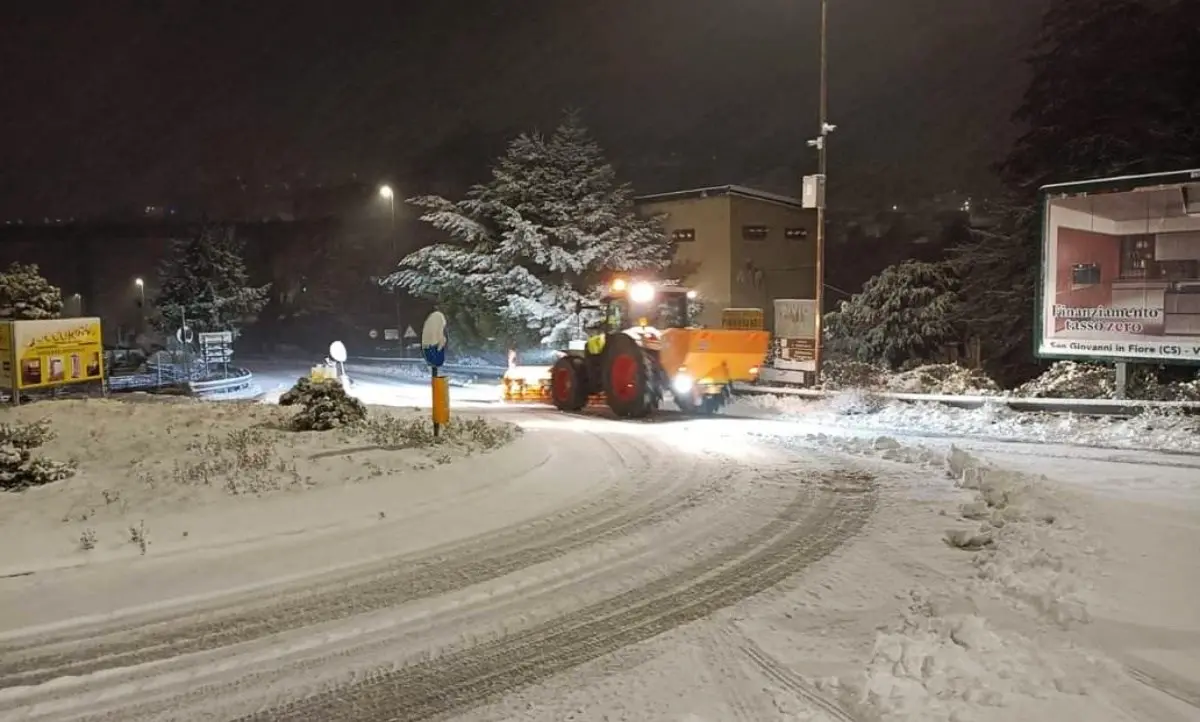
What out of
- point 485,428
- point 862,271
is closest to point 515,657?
point 485,428

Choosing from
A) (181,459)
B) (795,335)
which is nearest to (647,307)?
(795,335)

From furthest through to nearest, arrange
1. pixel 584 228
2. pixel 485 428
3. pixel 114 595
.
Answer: pixel 584 228 → pixel 485 428 → pixel 114 595

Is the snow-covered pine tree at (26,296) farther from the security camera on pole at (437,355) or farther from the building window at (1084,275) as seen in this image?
the building window at (1084,275)

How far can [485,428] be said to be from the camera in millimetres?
12578

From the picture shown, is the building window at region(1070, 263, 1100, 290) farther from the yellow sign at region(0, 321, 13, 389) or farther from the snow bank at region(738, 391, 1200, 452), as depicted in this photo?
the yellow sign at region(0, 321, 13, 389)

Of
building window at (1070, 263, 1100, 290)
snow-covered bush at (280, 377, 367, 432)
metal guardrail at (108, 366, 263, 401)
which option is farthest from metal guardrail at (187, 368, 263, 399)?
building window at (1070, 263, 1100, 290)

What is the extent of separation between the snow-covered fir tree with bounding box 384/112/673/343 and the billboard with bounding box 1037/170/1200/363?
1755 cm

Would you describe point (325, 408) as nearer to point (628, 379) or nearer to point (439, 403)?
point (439, 403)

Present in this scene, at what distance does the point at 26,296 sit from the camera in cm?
1870

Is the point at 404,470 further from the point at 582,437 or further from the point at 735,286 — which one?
the point at 735,286

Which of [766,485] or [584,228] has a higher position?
[584,228]

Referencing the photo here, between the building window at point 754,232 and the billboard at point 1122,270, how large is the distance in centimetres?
1872

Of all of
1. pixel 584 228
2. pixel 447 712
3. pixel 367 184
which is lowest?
pixel 447 712

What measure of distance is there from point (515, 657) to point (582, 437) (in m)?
8.28
